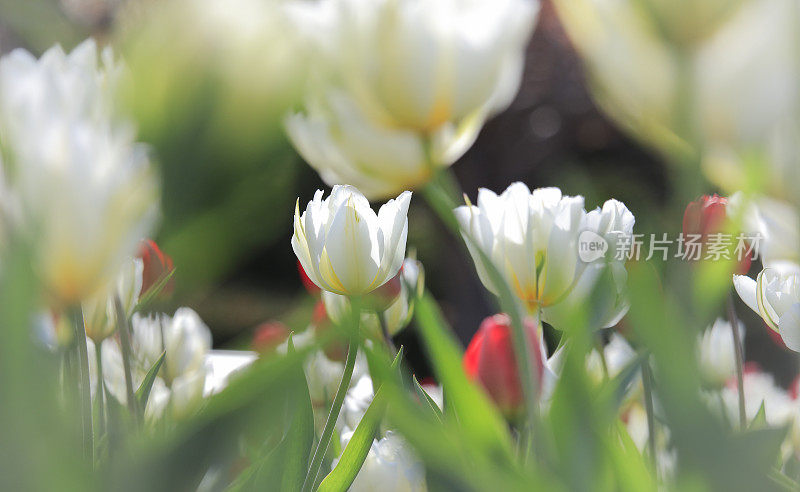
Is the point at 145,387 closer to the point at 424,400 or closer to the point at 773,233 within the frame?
the point at 424,400

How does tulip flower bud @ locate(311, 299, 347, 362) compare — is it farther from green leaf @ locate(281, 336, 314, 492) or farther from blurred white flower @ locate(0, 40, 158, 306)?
blurred white flower @ locate(0, 40, 158, 306)

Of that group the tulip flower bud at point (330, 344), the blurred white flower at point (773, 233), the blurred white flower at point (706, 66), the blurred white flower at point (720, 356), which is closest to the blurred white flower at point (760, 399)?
the blurred white flower at point (720, 356)

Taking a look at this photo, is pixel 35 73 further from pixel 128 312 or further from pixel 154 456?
pixel 128 312

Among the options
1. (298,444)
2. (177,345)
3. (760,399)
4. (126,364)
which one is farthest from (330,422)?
(760,399)

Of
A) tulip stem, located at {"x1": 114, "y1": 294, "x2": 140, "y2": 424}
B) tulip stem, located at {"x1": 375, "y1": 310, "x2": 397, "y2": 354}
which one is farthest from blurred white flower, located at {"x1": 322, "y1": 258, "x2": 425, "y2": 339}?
tulip stem, located at {"x1": 114, "y1": 294, "x2": 140, "y2": 424}

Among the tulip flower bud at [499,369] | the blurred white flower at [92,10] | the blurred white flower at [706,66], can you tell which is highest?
the blurred white flower at [92,10]

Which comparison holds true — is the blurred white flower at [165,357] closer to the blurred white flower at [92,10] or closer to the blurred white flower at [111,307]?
the blurred white flower at [111,307]
